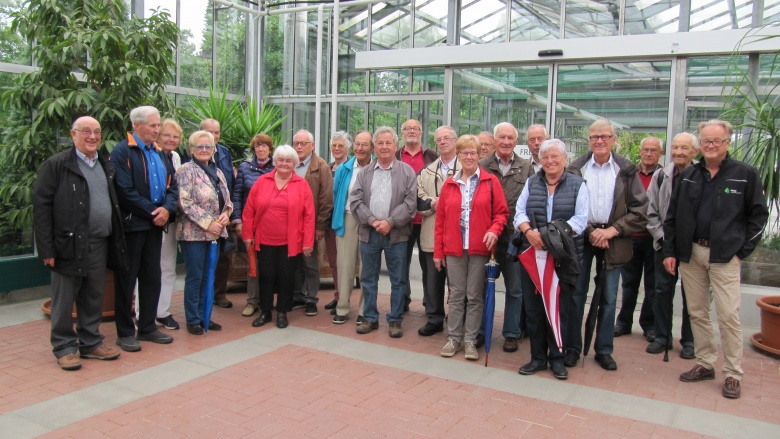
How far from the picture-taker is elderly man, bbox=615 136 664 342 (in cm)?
560

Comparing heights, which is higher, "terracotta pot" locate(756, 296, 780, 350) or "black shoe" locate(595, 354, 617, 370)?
"terracotta pot" locate(756, 296, 780, 350)

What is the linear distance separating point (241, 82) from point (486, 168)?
6808mm

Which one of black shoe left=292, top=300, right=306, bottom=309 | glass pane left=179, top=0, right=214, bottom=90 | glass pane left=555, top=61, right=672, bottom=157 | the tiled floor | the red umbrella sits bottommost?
the tiled floor

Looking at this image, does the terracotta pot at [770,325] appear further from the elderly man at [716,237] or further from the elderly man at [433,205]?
the elderly man at [433,205]

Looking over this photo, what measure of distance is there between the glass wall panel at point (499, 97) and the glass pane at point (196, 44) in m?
4.09

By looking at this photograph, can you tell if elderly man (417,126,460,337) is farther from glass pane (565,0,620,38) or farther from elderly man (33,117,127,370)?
glass pane (565,0,620,38)

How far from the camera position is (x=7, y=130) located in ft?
21.3

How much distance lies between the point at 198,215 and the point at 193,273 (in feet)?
1.77

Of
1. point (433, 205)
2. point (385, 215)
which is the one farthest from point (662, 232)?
point (385, 215)

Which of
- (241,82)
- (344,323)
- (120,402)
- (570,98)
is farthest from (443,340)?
(241,82)

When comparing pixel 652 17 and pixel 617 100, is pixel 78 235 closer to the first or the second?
pixel 617 100

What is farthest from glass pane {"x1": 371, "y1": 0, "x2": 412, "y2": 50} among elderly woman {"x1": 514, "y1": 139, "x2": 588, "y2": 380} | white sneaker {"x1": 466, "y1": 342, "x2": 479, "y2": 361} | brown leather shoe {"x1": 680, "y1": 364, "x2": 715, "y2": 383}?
brown leather shoe {"x1": 680, "y1": 364, "x2": 715, "y2": 383}

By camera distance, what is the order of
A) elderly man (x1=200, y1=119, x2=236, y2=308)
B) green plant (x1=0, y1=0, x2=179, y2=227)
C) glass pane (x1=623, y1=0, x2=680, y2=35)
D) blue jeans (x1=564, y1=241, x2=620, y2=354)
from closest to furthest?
blue jeans (x1=564, y1=241, x2=620, y2=354) → green plant (x1=0, y1=0, x2=179, y2=227) → elderly man (x1=200, y1=119, x2=236, y2=308) → glass pane (x1=623, y1=0, x2=680, y2=35)

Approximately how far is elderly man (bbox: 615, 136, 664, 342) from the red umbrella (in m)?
1.26
